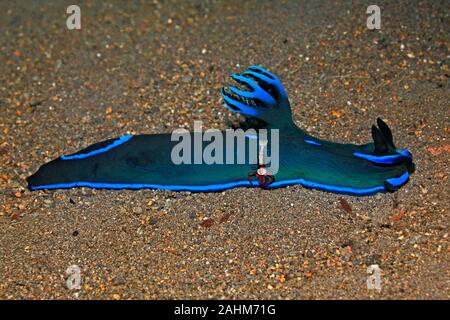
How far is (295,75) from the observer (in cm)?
446

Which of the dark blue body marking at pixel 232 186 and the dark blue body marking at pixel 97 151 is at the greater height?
the dark blue body marking at pixel 97 151

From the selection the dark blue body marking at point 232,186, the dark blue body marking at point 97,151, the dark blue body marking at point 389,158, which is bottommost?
the dark blue body marking at point 232,186

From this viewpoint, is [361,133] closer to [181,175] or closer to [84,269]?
[181,175]

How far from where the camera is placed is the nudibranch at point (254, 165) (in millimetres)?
3602

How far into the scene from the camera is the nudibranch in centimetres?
360

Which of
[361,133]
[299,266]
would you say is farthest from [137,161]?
[361,133]

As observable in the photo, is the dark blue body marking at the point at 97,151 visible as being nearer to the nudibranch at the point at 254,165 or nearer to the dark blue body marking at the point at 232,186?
the nudibranch at the point at 254,165

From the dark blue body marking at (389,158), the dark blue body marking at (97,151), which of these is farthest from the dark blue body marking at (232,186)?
the dark blue body marking at (97,151)

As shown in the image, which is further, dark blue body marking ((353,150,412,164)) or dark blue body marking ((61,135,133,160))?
dark blue body marking ((61,135,133,160))

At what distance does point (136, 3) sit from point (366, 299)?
355cm

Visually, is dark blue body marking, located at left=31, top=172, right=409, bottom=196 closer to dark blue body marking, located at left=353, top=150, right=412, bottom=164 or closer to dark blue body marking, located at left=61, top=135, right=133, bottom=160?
dark blue body marking, located at left=353, top=150, right=412, bottom=164

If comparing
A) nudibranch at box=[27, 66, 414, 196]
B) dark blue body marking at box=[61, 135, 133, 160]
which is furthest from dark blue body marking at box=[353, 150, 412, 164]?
dark blue body marking at box=[61, 135, 133, 160]

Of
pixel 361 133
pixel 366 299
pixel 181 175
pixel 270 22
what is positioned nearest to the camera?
pixel 366 299

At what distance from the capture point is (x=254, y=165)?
3719 millimetres
